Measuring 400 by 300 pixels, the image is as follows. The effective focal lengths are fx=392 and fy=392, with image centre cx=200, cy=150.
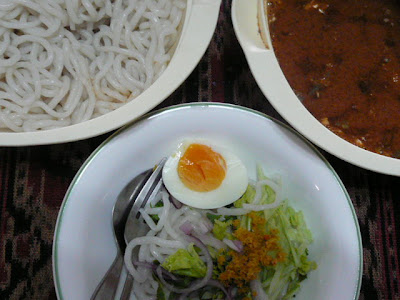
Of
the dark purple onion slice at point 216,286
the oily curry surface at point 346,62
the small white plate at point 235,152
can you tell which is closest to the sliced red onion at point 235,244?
the dark purple onion slice at point 216,286

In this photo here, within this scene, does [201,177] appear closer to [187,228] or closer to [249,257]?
[187,228]

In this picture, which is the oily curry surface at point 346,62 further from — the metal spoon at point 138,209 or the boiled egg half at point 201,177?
the metal spoon at point 138,209

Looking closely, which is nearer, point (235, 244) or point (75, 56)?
point (235, 244)

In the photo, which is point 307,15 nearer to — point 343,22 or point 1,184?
point 343,22

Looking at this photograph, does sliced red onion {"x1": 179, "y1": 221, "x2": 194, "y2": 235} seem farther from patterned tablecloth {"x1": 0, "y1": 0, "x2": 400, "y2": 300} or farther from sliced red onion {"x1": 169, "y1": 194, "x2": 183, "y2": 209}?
patterned tablecloth {"x1": 0, "y1": 0, "x2": 400, "y2": 300}

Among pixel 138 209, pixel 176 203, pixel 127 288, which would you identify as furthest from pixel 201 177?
pixel 127 288
